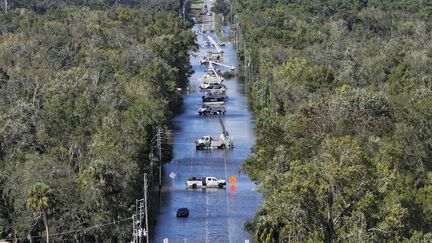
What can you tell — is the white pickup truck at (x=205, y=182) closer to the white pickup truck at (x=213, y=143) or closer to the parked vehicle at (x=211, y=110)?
the white pickup truck at (x=213, y=143)

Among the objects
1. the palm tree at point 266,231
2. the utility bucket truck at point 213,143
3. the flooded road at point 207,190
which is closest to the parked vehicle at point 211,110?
the flooded road at point 207,190

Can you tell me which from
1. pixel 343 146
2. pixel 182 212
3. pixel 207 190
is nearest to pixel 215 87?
pixel 207 190

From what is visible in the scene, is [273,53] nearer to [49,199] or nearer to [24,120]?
[24,120]

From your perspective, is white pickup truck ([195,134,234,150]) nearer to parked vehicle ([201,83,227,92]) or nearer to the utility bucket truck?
the utility bucket truck

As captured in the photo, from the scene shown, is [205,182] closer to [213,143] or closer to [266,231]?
[213,143]

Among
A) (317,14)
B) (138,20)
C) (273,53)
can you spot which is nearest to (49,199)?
(273,53)
